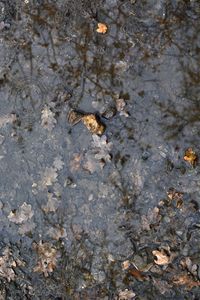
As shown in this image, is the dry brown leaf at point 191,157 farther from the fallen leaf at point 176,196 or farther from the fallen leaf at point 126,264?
the fallen leaf at point 126,264

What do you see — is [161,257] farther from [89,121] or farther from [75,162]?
[89,121]

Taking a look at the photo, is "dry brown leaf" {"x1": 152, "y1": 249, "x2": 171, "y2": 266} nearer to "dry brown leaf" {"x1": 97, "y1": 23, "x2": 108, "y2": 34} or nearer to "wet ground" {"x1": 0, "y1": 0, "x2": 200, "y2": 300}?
"wet ground" {"x1": 0, "y1": 0, "x2": 200, "y2": 300}

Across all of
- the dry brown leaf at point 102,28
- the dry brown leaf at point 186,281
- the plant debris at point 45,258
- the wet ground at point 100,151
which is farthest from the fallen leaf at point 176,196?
the dry brown leaf at point 102,28

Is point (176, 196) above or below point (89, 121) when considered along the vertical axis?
below

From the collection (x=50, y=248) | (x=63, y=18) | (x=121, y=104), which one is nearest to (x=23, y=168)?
(x=50, y=248)

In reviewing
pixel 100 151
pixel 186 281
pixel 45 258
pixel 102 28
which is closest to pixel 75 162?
pixel 100 151

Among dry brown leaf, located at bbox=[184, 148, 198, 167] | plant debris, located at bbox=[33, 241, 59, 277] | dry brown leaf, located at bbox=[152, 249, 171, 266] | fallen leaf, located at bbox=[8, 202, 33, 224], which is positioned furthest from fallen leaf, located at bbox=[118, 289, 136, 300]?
dry brown leaf, located at bbox=[184, 148, 198, 167]

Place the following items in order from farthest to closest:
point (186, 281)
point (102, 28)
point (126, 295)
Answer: point (102, 28), point (126, 295), point (186, 281)
